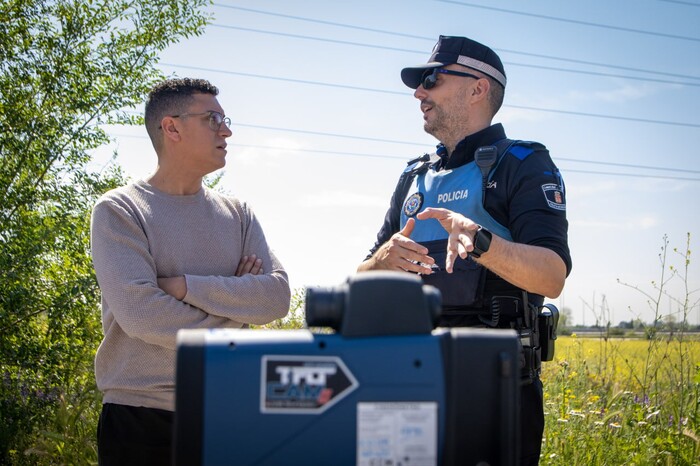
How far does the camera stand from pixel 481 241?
98.8 inches

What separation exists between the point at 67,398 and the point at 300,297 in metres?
2.77

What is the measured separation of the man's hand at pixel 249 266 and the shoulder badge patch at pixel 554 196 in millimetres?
1316

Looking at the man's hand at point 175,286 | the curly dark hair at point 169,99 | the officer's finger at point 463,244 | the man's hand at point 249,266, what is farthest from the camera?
the curly dark hair at point 169,99

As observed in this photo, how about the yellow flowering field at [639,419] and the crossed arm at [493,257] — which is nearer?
the crossed arm at [493,257]

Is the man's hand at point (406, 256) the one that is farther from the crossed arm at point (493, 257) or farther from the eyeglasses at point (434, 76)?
the eyeglasses at point (434, 76)

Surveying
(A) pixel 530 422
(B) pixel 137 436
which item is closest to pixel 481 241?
(A) pixel 530 422

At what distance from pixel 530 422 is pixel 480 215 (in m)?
0.88

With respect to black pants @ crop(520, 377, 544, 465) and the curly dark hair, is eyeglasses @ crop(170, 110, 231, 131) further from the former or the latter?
black pants @ crop(520, 377, 544, 465)

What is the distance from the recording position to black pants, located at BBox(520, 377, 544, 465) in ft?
9.48

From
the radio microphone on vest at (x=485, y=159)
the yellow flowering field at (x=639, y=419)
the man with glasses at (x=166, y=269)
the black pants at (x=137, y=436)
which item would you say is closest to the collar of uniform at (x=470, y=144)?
the radio microphone on vest at (x=485, y=159)

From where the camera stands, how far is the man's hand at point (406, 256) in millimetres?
2832

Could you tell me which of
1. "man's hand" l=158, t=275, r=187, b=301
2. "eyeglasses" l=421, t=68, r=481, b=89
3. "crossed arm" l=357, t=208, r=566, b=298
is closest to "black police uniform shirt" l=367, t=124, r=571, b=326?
"crossed arm" l=357, t=208, r=566, b=298

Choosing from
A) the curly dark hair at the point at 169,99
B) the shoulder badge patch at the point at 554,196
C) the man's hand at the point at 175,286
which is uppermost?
the curly dark hair at the point at 169,99

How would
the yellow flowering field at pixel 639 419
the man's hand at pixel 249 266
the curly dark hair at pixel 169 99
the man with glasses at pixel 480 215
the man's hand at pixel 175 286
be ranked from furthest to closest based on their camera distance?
the yellow flowering field at pixel 639 419, the curly dark hair at pixel 169 99, the man's hand at pixel 249 266, the man's hand at pixel 175 286, the man with glasses at pixel 480 215
